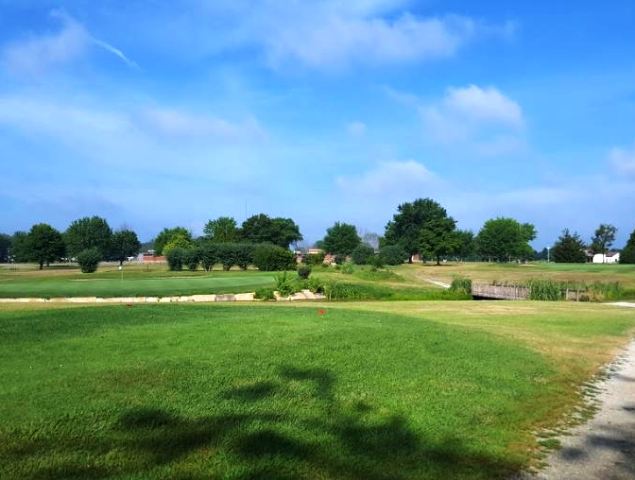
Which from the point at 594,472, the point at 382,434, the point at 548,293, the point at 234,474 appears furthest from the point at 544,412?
the point at 548,293

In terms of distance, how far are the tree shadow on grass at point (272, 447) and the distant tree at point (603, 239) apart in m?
149

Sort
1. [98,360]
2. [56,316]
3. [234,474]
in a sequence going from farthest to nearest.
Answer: [56,316] → [98,360] → [234,474]

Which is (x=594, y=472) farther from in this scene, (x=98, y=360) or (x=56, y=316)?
(x=56, y=316)

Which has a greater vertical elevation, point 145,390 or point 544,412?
point 145,390

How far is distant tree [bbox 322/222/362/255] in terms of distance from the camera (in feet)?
438

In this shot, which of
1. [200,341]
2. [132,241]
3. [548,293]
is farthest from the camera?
[132,241]

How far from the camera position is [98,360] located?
25.9 feet

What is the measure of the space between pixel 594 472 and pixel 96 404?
5.07 meters

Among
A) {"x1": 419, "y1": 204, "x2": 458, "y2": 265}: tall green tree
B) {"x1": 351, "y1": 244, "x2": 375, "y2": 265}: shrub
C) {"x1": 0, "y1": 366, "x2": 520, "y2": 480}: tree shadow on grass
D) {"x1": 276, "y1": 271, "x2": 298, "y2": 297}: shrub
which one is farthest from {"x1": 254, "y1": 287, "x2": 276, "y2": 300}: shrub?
{"x1": 419, "y1": 204, "x2": 458, "y2": 265}: tall green tree

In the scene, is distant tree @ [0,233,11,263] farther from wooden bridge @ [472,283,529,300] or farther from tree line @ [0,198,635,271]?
wooden bridge @ [472,283,529,300]

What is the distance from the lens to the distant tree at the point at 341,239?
13350 centimetres

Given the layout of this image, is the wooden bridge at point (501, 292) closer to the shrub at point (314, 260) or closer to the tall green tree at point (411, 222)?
the shrub at point (314, 260)

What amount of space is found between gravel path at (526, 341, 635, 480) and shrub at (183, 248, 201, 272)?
76.5 metres

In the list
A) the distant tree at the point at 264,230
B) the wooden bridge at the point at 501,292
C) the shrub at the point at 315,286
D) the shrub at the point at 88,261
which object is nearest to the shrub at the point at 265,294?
the shrub at the point at 315,286
